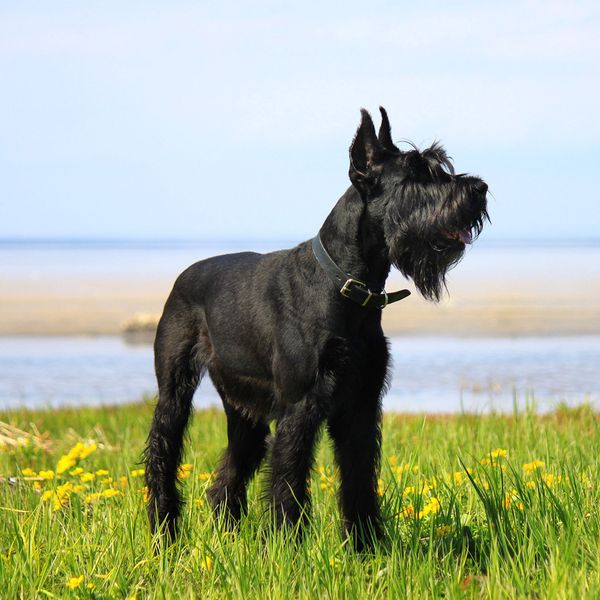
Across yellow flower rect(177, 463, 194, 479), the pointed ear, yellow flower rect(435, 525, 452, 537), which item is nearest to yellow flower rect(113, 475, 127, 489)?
yellow flower rect(177, 463, 194, 479)

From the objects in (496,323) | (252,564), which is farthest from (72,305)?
(252,564)

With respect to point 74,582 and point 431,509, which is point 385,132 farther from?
point 74,582

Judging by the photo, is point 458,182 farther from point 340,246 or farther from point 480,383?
point 480,383

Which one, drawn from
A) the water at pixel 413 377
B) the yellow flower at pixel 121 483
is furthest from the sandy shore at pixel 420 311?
the yellow flower at pixel 121 483

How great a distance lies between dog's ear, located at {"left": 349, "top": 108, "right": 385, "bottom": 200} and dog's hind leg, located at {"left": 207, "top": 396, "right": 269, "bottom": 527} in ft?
6.28

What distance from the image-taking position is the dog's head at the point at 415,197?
16.0 feet

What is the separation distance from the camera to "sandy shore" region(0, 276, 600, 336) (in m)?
22.1

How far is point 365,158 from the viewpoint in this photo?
16.4 feet

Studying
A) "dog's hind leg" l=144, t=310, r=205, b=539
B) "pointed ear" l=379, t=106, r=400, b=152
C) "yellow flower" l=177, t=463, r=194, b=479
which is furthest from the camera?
"yellow flower" l=177, t=463, r=194, b=479

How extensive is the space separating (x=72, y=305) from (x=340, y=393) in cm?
2401

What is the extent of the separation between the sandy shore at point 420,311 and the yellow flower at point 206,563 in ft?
47.3

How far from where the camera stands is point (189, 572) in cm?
490

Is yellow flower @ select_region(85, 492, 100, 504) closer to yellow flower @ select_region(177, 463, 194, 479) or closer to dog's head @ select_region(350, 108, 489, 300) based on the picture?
yellow flower @ select_region(177, 463, 194, 479)

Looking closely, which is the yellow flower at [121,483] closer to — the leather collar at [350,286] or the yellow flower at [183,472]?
the yellow flower at [183,472]
